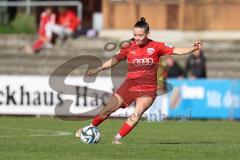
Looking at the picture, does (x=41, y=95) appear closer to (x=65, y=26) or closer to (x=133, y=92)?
(x=65, y=26)

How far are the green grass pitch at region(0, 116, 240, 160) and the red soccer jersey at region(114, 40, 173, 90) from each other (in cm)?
104

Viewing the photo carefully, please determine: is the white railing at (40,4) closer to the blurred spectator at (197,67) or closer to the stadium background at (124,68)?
the stadium background at (124,68)

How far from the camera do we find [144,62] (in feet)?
53.2

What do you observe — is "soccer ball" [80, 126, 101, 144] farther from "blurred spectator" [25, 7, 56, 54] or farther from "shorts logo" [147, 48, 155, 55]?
"blurred spectator" [25, 7, 56, 54]

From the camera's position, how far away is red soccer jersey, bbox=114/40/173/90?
1620 cm

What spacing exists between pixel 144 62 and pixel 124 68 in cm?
1385

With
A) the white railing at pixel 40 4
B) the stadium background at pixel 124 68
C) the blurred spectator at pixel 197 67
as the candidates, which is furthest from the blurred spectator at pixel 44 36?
the blurred spectator at pixel 197 67

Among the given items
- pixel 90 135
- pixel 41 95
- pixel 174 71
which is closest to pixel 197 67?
pixel 174 71

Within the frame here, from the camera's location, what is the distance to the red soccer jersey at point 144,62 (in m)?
16.2

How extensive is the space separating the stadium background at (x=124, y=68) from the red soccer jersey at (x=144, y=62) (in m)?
1.39

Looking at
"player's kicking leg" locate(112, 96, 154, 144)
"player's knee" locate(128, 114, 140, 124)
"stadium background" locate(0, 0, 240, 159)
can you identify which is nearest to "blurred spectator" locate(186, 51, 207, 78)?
"stadium background" locate(0, 0, 240, 159)

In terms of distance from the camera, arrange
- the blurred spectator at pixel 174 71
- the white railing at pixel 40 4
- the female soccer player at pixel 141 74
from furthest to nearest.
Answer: the white railing at pixel 40 4
the blurred spectator at pixel 174 71
the female soccer player at pixel 141 74

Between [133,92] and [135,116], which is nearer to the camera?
[135,116]

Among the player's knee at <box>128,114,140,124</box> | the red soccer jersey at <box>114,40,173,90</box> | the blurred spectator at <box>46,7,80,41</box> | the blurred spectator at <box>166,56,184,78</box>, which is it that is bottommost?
the blurred spectator at <box>166,56,184,78</box>
